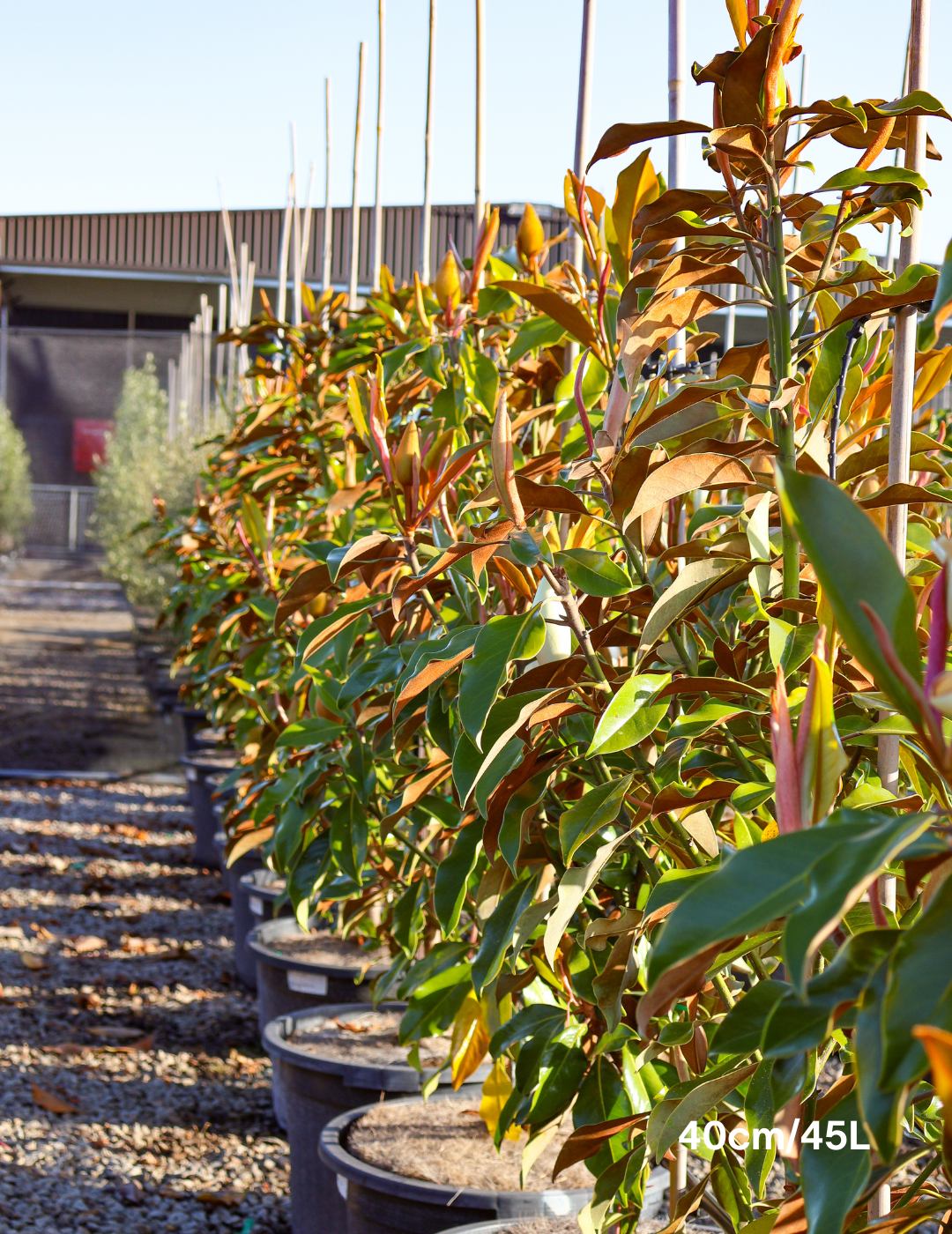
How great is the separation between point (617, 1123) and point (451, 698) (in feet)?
1.09

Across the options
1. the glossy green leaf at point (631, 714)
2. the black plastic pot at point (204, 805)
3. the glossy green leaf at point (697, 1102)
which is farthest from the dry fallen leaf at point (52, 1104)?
the glossy green leaf at point (631, 714)

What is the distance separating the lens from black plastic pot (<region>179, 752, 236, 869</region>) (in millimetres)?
4004

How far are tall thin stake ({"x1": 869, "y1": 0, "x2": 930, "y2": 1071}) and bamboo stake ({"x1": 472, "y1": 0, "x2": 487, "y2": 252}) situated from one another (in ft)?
3.07

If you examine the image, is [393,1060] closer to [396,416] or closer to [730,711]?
[396,416]

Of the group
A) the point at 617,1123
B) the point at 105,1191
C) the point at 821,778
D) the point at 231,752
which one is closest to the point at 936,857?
the point at 821,778

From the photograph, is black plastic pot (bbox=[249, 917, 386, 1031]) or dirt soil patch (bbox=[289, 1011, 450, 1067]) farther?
black plastic pot (bbox=[249, 917, 386, 1031])

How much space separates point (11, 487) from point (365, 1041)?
557 inches

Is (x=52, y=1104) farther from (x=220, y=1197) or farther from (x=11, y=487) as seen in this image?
(x=11, y=487)

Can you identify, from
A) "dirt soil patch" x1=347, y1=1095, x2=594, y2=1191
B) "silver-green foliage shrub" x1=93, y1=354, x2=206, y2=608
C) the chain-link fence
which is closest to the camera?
"dirt soil patch" x1=347, y1=1095, x2=594, y2=1191

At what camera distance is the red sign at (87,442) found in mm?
16922

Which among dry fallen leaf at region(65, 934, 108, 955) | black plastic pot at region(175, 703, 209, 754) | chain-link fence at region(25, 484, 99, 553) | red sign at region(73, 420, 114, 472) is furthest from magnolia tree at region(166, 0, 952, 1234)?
red sign at region(73, 420, 114, 472)

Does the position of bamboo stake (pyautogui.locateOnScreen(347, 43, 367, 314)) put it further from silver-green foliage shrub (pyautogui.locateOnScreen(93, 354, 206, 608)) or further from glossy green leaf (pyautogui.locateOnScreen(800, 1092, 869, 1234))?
glossy green leaf (pyautogui.locateOnScreen(800, 1092, 869, 1234))

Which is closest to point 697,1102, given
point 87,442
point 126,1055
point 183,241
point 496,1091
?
point 496,1091

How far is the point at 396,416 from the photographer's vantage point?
1.45 m
